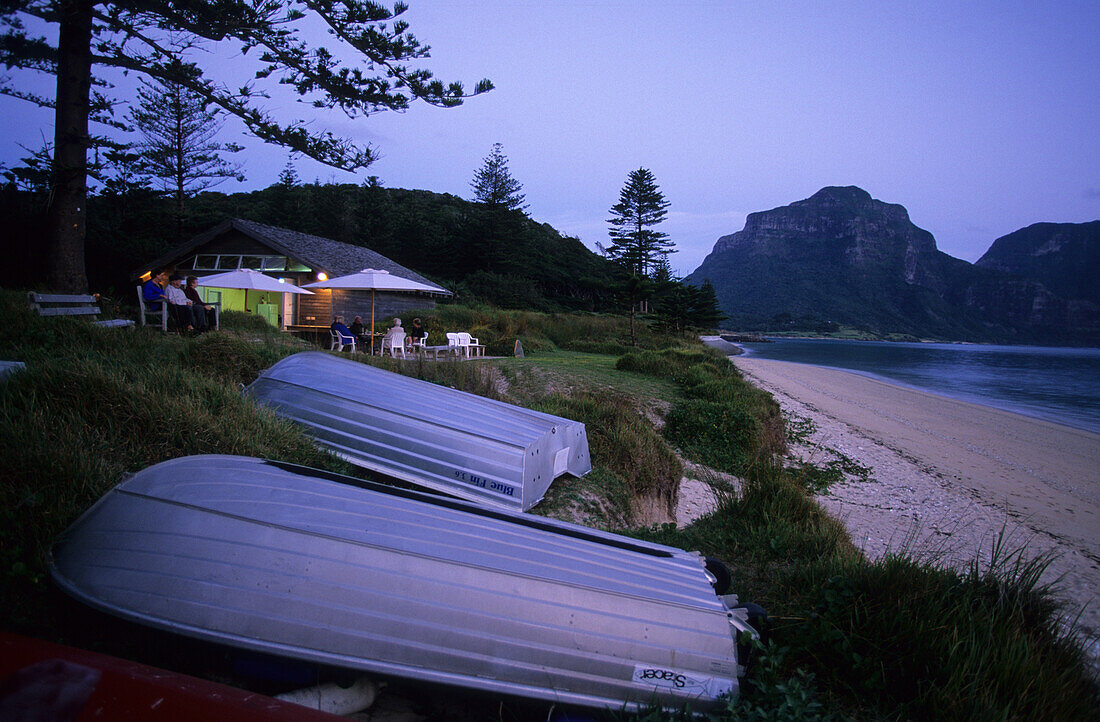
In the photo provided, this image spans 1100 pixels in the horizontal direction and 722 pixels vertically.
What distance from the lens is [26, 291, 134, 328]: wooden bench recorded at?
6429 millimetres

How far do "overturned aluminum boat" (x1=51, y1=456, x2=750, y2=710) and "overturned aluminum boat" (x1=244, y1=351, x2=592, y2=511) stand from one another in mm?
1987

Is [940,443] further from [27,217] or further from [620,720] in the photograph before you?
[27,217]

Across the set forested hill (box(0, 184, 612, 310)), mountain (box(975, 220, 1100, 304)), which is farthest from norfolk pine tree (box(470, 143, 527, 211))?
mountain (box(975, 220, 1100, 304))

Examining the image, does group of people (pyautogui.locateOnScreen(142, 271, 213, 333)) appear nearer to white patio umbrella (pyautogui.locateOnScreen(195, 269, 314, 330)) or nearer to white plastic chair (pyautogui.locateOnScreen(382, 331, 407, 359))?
white plastic chair (pyautogui.locateOnScreen(382, 331, 407, 359))

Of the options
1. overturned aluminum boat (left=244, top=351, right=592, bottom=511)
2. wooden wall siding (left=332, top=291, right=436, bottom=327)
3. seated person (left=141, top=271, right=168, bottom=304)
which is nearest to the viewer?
overturned aluminum boat (left=244, top=351, right=592, bottom=511)

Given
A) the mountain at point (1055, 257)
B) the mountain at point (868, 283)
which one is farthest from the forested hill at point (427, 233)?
the mountain at point (1055, 257)

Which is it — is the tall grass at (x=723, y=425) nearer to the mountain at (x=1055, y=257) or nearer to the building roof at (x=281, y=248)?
the building roof at (x=281, y=248)

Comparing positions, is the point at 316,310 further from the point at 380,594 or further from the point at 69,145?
the point at 380,594

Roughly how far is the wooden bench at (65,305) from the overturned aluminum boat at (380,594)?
5.48 m

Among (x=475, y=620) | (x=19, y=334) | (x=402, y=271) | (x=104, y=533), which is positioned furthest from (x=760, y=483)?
(x=402, y=271)

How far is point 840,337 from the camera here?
346 ft

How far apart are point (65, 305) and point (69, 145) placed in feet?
7.64

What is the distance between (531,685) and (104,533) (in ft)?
5.81

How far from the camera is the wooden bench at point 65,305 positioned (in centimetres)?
643
